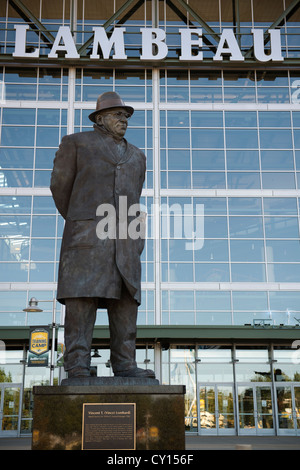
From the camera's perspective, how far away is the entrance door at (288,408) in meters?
26.7

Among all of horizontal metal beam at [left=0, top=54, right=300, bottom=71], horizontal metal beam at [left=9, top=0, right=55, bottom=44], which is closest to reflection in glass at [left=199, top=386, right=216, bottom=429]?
horizontal metal beam at [left=0, top=54, right=300, bottom=71]

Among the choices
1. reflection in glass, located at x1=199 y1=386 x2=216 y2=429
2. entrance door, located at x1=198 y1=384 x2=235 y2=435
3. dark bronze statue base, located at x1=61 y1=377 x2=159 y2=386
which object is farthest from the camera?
reflection in glass, located at x1=199 y1=386 x2=216 y2=429

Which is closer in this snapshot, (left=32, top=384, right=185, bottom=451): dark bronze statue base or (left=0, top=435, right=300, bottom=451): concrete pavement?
(left=32, top=384, right=185, bottom=451): dark bronze statue base

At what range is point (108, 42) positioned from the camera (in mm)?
29531

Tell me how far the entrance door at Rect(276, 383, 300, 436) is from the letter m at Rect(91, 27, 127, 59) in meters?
17.7

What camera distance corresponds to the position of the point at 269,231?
92.7 feet

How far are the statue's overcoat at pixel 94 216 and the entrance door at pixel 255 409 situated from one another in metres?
23.1

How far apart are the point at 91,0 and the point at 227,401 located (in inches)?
843

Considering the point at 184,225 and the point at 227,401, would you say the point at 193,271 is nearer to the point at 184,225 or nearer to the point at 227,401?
the point at 184,225

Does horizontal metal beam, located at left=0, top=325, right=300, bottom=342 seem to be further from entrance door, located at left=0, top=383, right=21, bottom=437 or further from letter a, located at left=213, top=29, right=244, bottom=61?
letter a, located at left=213, top=29, right=244, bottom=61

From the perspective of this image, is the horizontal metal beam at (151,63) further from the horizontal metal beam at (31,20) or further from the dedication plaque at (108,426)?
the dedication plaque at (108,426)

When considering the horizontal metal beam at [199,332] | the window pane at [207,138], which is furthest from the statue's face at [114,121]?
the window pane at [207,138]

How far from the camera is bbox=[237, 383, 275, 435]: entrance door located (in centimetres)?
2656

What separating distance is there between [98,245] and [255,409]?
77.6 feet
